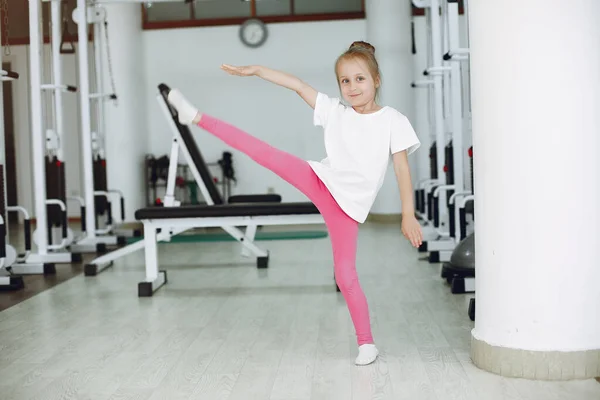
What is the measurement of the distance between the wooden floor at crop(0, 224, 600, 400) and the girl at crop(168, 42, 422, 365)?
255 mm

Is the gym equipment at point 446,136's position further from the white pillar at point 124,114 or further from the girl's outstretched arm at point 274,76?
the white pillar at point 124,114

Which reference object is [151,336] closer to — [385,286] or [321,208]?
[321,208]

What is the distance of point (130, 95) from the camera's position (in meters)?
7.75

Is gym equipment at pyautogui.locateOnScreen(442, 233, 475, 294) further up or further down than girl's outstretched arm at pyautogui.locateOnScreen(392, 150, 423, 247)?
further down

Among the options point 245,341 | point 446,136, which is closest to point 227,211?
point 245,341

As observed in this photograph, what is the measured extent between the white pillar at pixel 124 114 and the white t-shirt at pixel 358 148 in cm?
563

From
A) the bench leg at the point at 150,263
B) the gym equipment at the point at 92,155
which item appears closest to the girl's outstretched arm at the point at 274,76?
the bench leg at the point at 150,263

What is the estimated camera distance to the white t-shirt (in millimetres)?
2312

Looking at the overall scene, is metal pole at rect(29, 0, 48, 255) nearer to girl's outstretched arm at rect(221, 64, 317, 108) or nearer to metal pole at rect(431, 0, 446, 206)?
metal pole at rect(431, 0, 446, 206)

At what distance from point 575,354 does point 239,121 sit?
6.51 metres

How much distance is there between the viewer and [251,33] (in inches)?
323

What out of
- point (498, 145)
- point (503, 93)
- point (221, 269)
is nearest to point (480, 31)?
point (503, 93)

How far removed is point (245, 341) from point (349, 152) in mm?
912

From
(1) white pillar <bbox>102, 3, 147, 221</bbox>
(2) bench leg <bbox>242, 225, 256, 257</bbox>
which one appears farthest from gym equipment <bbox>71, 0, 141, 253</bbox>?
(2) bench leg <bbox>242, 225, 256, 257</bbox>
